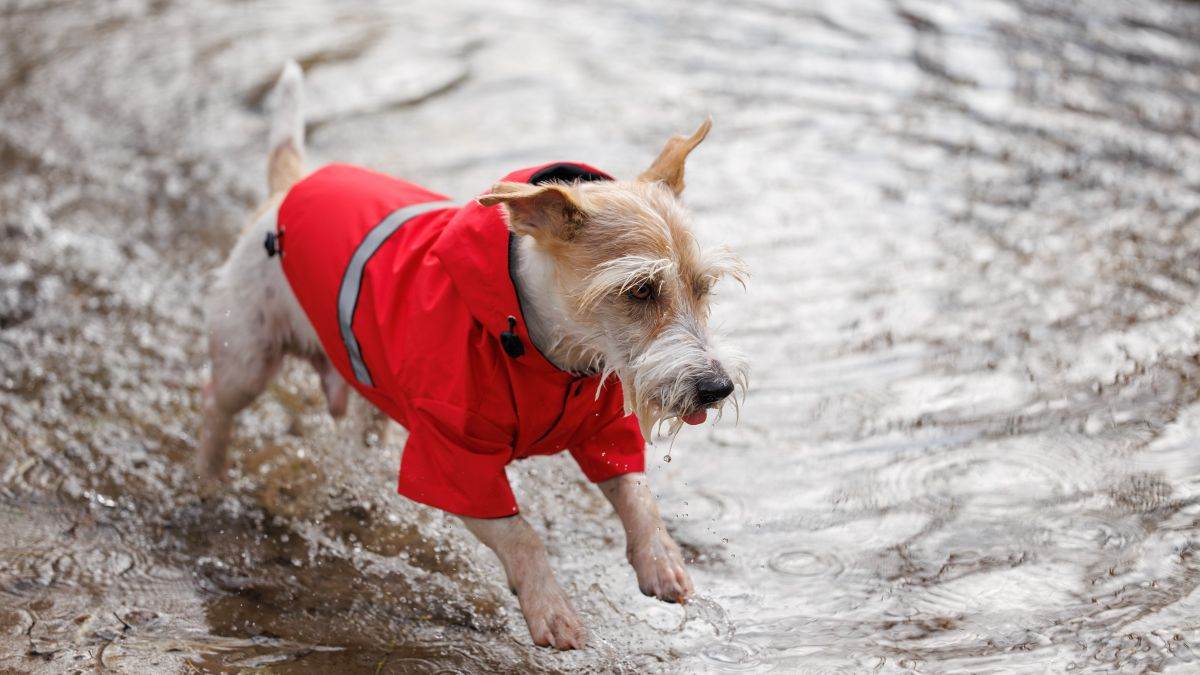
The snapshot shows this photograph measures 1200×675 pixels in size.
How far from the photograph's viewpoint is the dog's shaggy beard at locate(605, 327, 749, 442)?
3.56 meters

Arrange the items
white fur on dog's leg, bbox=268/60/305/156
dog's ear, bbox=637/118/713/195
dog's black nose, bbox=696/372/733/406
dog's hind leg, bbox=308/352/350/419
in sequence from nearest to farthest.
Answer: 1. dog's black nose, bbox=696/372/733/406
2. dog's ear, bbox=637/118/713/195
3. dog's hind leg, bbox=308/352/350/419
4. white fur on dog's leg, bbox=268/60/305/156

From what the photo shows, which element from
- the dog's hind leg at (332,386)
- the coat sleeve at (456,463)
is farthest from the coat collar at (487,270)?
the dog's hind leg at (332,386)

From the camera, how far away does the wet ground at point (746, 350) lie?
13.9ft

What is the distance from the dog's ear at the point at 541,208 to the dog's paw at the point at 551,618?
1100 millimetres

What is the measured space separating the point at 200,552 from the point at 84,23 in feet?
26.1

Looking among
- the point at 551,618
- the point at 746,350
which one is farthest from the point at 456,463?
the point at 746,350

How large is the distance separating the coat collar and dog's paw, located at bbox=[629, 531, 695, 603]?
61cm

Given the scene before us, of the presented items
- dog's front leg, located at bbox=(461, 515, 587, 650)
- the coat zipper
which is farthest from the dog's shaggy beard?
dog's front leg, located at bbox=(461, 515, 587, 650)

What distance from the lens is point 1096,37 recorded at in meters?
9.96

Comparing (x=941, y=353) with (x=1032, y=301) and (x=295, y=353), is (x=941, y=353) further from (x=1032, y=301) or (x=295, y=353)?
(x=295, y=353)

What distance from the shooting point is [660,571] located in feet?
12.9

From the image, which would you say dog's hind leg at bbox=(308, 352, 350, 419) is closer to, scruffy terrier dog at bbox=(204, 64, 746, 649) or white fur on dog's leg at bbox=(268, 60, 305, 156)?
scruffy terrier dog at bbox=(204, 64, 746, 649)

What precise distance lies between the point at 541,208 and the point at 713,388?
75cm

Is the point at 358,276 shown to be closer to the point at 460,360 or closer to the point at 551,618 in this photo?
the point at 460,360
